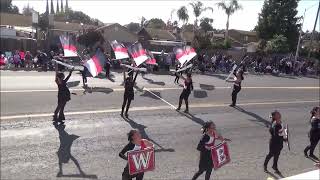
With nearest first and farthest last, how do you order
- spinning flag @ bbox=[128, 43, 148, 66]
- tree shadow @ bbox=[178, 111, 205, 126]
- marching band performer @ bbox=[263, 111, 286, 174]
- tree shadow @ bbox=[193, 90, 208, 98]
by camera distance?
marching band performer @ bbox=[263, 111, 286, 174] < tree shadow @ bbox=[178, 111, 205, 126] < spinning flag @ bbox=[128, 43, 148, 66] < tree shadow @ bbox=[193, 90, 208, 98]

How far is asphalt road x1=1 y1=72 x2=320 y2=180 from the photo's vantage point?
1089cm

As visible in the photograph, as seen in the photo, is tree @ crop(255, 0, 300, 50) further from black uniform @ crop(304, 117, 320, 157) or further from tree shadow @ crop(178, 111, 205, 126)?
black uniform @ crop(304, 117, 320, 157)

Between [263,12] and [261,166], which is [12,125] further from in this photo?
[263,12]

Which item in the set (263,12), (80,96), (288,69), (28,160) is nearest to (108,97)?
(80,96)

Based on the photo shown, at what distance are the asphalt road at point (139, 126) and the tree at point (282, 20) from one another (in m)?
34.5

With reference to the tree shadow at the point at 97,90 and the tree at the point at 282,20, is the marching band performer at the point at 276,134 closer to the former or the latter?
→ the tree shadow at the point at 97,90

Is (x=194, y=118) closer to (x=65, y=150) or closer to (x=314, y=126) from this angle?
(x=314, y=126)

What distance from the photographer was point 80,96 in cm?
1891

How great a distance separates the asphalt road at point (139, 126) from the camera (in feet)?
35.7

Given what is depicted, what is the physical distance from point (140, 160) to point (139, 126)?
703 centimetres

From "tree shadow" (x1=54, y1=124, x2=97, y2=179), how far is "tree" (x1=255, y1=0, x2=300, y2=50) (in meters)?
48.6

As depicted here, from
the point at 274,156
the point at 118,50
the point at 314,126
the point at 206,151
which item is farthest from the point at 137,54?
the point at 206,151

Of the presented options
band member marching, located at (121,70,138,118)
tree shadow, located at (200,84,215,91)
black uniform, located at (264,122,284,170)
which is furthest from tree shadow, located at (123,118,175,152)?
tree shadow, located at (200,84,215,91)

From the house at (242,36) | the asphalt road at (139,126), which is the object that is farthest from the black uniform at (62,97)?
the house at (242,36)
